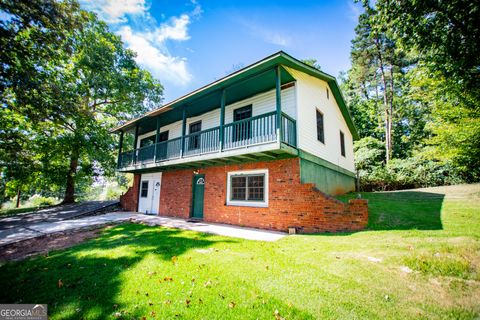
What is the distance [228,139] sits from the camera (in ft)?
28.5

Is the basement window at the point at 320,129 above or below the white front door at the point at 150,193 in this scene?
above

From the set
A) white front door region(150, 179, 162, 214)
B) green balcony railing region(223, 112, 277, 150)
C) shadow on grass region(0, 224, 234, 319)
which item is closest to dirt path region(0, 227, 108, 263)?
shadow on grass region(0, 224, 234, 319)

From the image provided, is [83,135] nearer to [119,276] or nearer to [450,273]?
[119,276]

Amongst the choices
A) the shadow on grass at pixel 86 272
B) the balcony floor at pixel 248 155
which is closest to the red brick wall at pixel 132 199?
the balcony floor at pixel 248 155

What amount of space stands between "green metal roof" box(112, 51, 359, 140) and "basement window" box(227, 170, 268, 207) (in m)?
3.74

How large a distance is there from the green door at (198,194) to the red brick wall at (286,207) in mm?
397

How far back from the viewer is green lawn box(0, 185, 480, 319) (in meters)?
2.83

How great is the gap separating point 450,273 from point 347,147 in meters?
11.9

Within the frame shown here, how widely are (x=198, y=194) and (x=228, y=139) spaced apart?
152 inches

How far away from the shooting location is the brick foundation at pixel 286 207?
6.59 meters

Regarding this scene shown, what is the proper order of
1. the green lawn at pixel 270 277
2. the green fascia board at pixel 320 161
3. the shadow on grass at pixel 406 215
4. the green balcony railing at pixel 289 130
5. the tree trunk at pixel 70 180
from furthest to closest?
the tree trunk at pixel 70 180 < the green fascia board at pixel 320 161 < the green balcony railing at pixel 289 130 < the shadow on grass at pixel 406 215 < the green lawn at pixel 270 277

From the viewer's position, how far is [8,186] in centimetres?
1691

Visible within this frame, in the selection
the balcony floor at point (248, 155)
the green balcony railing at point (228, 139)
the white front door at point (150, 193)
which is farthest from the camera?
the white front door at point (150, 193)

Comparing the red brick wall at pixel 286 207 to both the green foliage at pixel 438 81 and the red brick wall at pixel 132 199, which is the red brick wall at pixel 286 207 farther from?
the green foliage at pixel 438 81
